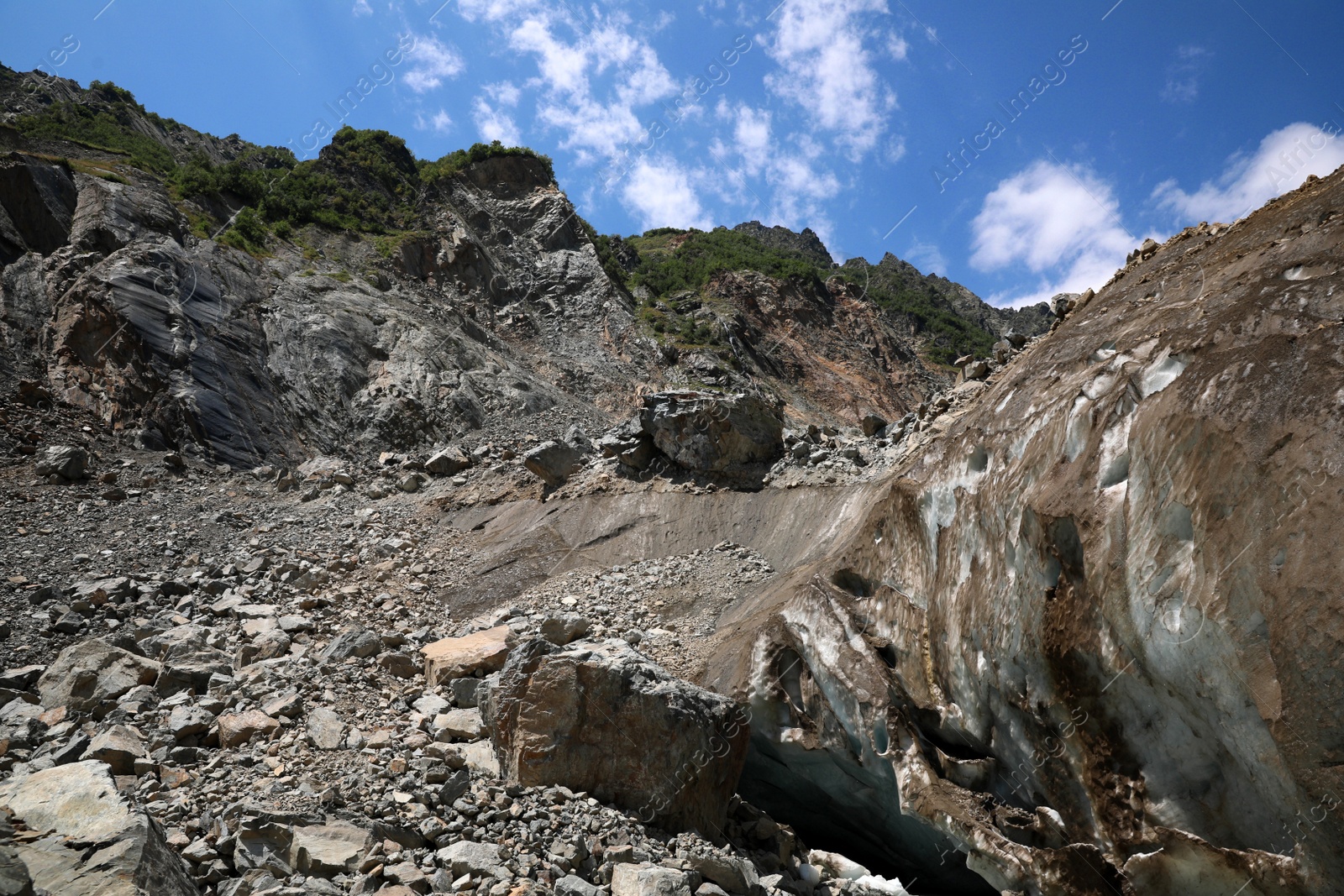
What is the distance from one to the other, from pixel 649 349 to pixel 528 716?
30.9 metres

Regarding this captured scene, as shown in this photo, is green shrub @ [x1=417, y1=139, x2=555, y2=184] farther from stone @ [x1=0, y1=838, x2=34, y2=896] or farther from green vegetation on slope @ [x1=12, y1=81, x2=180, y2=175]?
stone @ [x1=0, y1=838, x2=34, y2=896]

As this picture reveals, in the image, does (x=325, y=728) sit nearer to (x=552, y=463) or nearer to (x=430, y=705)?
(x=430, y=705)

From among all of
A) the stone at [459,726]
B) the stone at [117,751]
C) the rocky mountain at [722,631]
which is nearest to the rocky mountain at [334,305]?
the rocky mountain at [722,631]

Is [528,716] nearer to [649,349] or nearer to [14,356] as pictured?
[14,356]

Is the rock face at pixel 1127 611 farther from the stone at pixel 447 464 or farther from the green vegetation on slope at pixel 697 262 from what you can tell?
the green vegetation on slope at pixel 697 262

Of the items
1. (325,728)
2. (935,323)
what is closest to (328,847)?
(325,728)

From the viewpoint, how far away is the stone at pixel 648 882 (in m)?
5.48

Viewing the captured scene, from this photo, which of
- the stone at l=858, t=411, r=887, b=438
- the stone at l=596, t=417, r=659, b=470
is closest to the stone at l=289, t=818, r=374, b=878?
the stone at l=596, t=417, r=659, b=470

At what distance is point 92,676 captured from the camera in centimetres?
809

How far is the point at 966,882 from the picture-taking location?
309 inches

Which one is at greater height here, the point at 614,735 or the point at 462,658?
the point at 462,658

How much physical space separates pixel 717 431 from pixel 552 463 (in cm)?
417

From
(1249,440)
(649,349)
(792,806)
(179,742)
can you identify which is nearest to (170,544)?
(179,742)

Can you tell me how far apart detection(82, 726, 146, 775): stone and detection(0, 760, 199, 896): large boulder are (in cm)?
101
